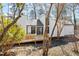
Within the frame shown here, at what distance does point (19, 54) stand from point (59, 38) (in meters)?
0.42

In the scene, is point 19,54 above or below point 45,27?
below

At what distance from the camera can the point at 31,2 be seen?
4.74 feet

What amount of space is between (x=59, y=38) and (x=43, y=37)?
155 millimetres

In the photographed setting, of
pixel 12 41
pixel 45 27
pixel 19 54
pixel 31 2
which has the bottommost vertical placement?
pixel 19 54

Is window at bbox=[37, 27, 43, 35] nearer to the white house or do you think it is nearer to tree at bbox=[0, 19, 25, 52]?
the white house

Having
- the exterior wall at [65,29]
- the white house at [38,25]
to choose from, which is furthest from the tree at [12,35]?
the exterior wall at [65,29]

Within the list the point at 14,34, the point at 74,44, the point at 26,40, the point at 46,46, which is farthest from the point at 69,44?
the point at 14,34

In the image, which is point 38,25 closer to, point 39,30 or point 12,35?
point 39,30

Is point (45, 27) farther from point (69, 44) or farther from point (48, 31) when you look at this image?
point (69, 44)

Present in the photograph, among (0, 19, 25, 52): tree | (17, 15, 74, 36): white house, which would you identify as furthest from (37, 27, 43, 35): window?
(0, 19, 25, 52): tree

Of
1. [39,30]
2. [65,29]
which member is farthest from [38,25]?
[65,29]

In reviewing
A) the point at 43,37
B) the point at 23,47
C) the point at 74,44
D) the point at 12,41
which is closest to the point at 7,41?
the point at 12,41

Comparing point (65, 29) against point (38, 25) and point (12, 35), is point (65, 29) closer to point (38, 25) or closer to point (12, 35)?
point (38, 25)

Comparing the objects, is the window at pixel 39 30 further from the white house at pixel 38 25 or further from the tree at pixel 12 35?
the tree at pixel 12 35
